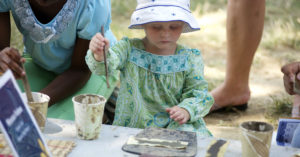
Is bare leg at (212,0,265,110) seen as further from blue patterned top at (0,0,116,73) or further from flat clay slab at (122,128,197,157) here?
flat clay slab at (122,128,197,157)

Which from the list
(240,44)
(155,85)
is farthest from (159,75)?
(240,44)

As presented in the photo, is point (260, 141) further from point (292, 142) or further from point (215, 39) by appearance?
point (215, 39)

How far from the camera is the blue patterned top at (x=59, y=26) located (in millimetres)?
2348

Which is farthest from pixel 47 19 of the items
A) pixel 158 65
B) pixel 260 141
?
pixel 260 141

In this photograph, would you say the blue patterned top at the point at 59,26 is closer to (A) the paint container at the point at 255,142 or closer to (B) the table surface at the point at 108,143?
(B) the table surface at the point at 108,143

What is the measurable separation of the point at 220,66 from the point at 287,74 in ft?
8.47

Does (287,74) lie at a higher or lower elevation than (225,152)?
higher

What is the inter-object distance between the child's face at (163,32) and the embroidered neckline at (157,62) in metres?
0.07

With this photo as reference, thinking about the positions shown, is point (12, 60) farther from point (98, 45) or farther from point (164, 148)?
point (164, 148)

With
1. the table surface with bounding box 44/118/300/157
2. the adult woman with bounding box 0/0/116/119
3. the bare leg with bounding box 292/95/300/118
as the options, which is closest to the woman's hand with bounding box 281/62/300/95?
the bare leg with bounding box 292/95/300/118

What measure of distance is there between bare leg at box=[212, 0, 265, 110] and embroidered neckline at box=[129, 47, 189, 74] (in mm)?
1040

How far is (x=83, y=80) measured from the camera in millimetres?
2596

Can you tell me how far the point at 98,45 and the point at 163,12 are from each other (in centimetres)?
37

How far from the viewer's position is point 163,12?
6.48ft
